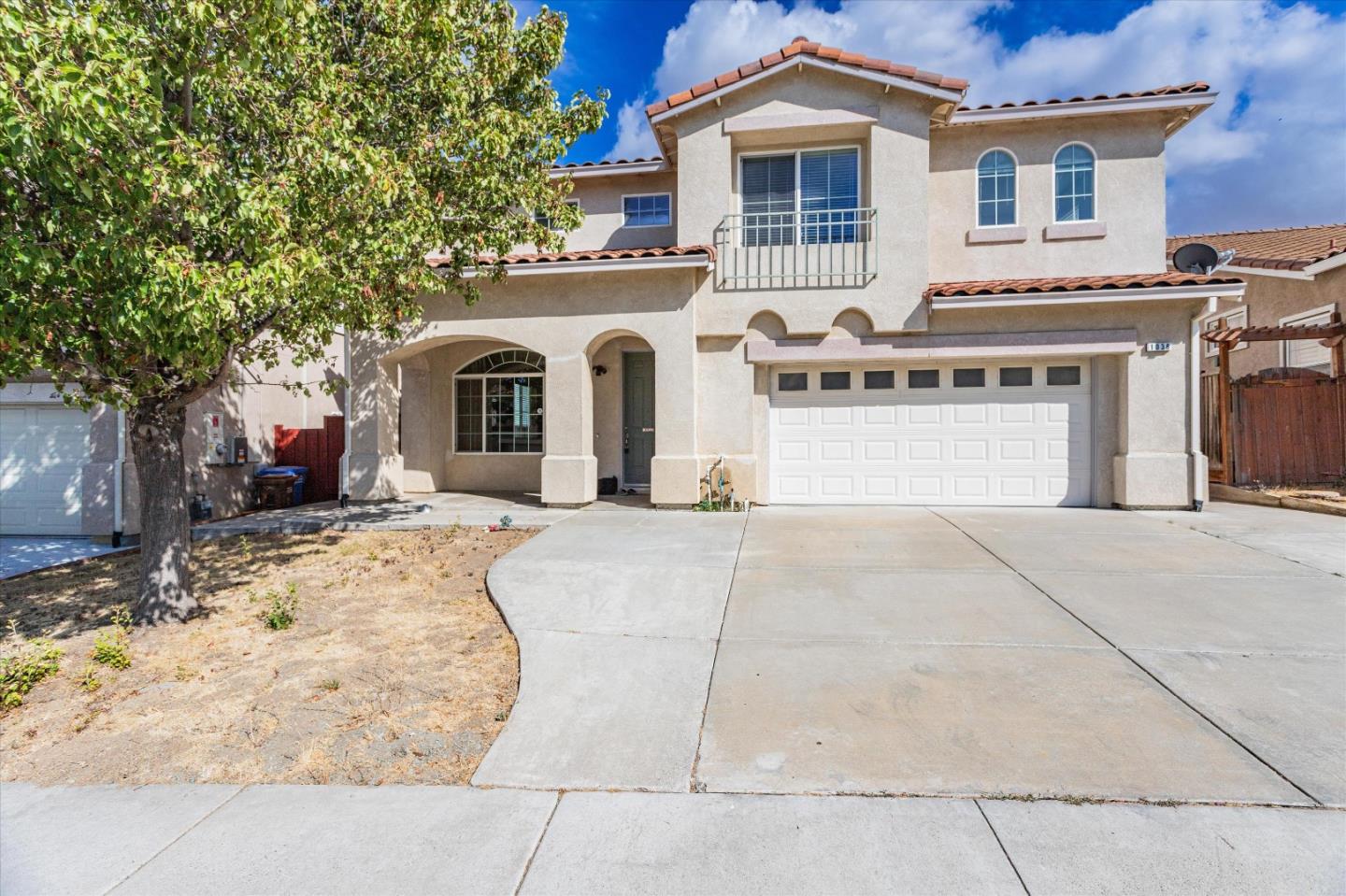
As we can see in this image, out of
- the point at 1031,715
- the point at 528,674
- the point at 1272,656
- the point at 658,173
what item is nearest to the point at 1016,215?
the point at 658,173

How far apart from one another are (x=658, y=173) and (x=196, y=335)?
994 cm

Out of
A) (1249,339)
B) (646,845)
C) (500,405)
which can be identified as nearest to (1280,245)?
(1249,339)

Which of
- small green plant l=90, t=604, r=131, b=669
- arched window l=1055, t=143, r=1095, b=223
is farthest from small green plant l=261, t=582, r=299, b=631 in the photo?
arched window l=1055, t=143, r=1095, b=223

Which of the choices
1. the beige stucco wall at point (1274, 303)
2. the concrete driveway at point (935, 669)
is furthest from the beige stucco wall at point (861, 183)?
the beige stucco wall at point (1274, 303)

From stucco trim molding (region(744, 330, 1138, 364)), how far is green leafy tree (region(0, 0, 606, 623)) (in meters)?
5.20

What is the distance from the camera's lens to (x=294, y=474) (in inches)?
492

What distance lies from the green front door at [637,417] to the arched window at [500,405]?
176cm

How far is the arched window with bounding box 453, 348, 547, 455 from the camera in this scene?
1348cm

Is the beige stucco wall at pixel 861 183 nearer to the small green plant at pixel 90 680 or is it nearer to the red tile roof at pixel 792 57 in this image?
the red tile roof at pixel 792 57

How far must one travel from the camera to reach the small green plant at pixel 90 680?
14.7 feet

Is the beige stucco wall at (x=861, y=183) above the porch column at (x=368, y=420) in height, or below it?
above

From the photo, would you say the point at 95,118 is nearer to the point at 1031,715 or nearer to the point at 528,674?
the point at 528,674

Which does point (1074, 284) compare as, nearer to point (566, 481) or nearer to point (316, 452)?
point (566, 481)

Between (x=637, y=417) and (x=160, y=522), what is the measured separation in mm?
8306
